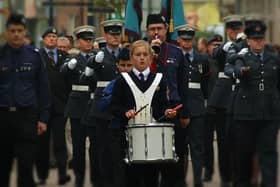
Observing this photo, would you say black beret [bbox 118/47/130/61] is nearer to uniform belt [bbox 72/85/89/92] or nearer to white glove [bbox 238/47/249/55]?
white glove [bbox 238/47/249/55]

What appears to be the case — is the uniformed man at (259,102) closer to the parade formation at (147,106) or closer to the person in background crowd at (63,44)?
the parade formation at (147,106)

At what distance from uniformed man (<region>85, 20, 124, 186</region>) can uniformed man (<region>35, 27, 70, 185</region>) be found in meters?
2.53

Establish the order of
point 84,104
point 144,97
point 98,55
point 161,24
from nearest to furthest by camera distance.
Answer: point 144,97, point 161,24, point 98,55, point 84,104

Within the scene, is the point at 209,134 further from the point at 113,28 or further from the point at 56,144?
the point at 113,28

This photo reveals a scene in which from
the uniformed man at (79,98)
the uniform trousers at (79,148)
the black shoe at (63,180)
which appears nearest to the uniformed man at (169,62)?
the uniformed man at (79,98)

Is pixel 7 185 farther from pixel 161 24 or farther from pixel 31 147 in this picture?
pixel 161 24

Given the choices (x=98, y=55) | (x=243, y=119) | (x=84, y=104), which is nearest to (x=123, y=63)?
(x=98, y=55)

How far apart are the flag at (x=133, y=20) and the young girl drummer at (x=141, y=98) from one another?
2.65 metres

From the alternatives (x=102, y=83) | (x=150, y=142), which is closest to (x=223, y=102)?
(x=102, y=83)

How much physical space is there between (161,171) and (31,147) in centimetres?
143

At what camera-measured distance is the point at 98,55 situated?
13734 mm

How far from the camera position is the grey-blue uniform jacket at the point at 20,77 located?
12062 millimetres

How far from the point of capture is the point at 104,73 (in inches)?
549

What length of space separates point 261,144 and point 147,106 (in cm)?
216
